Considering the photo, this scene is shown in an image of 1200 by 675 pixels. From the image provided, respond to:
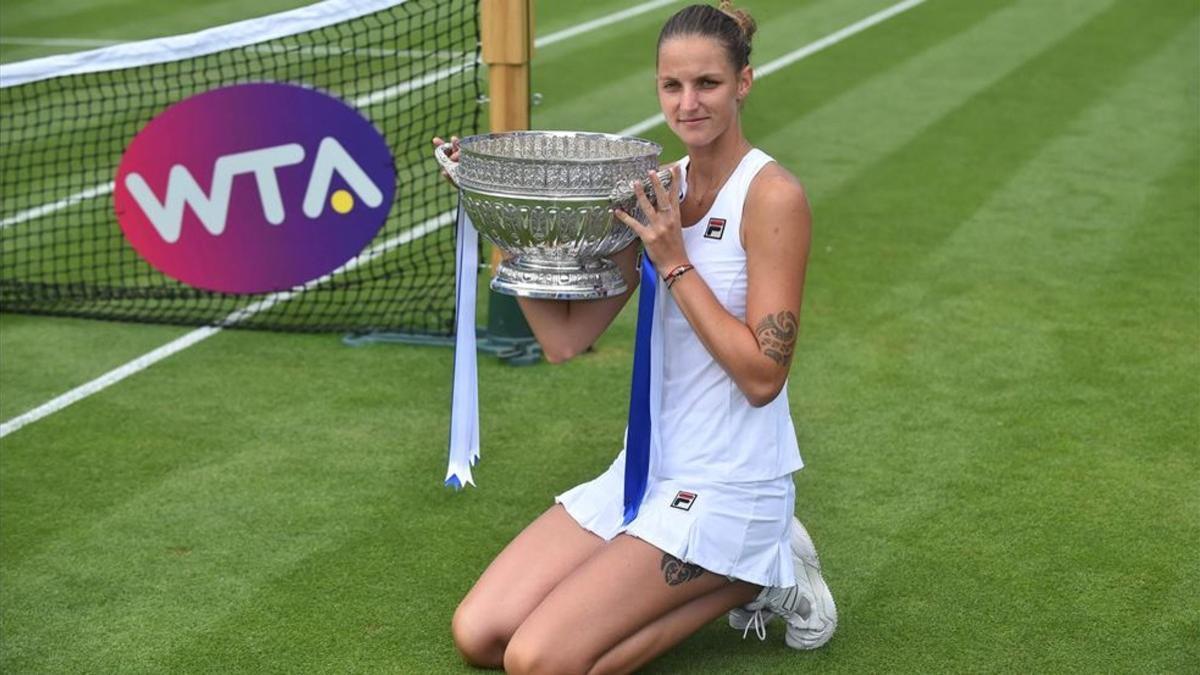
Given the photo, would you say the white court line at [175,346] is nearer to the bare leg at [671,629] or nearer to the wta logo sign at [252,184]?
the wta logo sign at [252,184]

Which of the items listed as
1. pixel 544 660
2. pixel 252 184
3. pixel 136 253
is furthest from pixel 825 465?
pixel 136 253

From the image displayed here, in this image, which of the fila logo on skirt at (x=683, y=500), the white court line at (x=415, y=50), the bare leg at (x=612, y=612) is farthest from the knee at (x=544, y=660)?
the white court line at (x=415, y=50)

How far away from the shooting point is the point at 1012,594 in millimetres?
5781

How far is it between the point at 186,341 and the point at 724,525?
14.5ft

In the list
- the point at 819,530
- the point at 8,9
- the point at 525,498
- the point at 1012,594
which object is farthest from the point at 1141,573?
the point at 8,9

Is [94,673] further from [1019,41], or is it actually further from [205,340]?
[1019,41]

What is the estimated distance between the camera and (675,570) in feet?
16.2

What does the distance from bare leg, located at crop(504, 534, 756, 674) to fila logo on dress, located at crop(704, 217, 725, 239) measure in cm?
91

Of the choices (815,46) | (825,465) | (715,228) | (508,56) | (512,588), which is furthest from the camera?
(815,46)

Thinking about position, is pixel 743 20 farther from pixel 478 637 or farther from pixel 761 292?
pixel 478 637

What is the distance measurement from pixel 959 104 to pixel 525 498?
8599mm

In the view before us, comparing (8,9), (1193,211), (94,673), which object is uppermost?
(94,673)

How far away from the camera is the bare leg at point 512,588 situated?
5.15 meters

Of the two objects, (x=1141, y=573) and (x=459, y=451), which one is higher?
(x=459, y=451)
